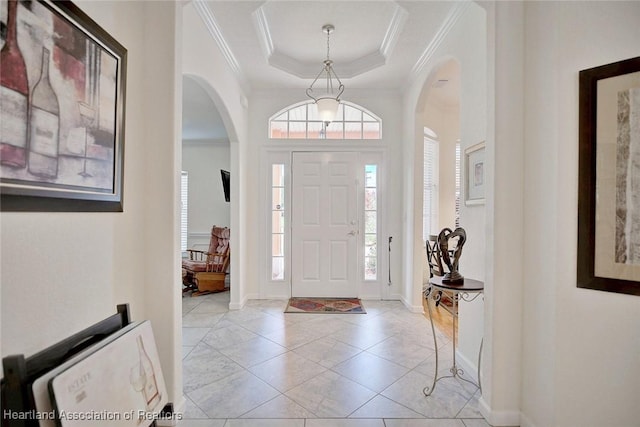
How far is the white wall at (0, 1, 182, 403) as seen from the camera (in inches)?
52.9

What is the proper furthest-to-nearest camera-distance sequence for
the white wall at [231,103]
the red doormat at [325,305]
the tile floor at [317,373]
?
the red doormat at [325,305]
the white wall at [231,103]
the tile floor at [317,373]

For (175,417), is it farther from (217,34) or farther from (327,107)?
(217,34)

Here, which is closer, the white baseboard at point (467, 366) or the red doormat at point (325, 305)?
the white baseboard at point (467, 366)

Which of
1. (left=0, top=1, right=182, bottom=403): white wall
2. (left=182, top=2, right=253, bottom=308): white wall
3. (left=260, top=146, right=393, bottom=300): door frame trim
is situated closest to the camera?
(left=0, top=1, right=182, bottom=403): white wall

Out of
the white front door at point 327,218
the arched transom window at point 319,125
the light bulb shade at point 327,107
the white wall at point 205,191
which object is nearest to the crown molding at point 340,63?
the arched transom window at point 319,125

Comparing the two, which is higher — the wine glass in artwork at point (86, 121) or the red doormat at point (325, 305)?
the wine glass in artwork at point (86, 121)

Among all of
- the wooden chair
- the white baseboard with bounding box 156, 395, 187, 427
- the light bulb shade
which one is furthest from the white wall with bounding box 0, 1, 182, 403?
the wooden chair

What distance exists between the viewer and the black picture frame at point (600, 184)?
1.50 metres

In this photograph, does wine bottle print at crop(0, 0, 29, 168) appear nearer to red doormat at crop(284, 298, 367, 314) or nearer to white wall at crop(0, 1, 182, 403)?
white wall at crop(0, 1, 182, 403)

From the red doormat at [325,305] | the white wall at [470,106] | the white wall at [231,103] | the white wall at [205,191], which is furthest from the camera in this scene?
the white wall at [205,191]

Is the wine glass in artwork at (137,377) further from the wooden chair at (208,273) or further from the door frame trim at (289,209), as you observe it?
the wooden chair at (208,273)

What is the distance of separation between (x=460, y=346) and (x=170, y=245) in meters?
2.38

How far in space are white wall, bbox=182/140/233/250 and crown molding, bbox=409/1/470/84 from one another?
4.43 metres

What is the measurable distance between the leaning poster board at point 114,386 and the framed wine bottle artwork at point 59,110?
601 mm
